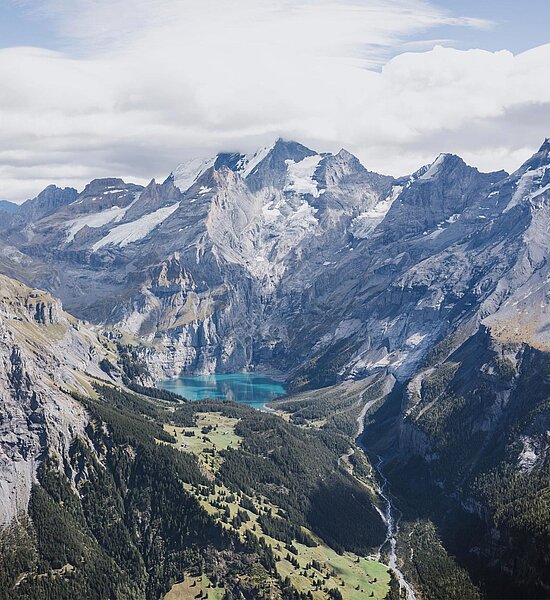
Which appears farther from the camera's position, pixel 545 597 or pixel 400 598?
pixel 400 598

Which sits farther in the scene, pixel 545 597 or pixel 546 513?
pixel 546 513

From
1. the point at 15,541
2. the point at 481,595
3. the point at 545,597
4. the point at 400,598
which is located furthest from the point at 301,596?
the point at 15,541

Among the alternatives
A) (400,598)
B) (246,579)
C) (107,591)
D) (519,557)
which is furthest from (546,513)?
(107,591)

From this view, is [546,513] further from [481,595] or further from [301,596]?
[301,596]

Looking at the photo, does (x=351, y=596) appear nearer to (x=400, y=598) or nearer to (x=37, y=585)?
(x=400, y=598)

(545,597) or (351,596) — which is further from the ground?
(545,597)

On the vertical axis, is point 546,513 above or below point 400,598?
above

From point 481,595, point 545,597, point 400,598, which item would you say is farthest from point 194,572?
point 545,597
